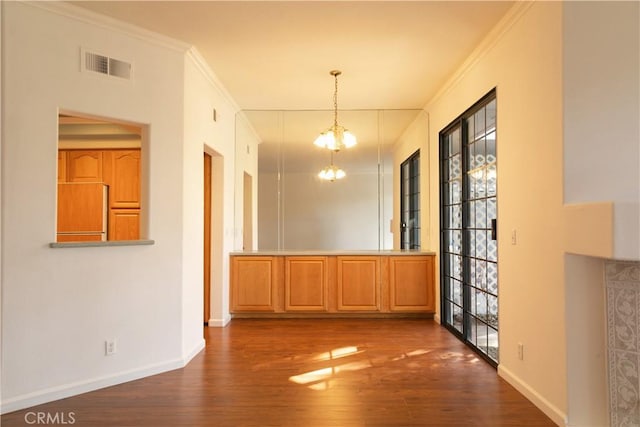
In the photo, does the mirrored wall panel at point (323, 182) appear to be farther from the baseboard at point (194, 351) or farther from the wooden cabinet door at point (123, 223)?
the baseboard at point (194, 351)

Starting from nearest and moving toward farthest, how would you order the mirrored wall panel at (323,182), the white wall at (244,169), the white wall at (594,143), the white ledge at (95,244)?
1. the white wall at (594,143)
2. the white ledge at (95,244)
3. the white wall at (244,169)
4. the mirrored wall panel at (323,182)

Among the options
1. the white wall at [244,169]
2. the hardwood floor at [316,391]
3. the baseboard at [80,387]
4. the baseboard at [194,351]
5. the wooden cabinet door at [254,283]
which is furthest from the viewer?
the white wall at [244,169]

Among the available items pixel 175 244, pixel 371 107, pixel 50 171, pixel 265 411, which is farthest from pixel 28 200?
pixel 371 107

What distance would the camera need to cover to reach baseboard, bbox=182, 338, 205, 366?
366cm

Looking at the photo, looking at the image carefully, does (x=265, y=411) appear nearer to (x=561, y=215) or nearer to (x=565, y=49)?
(x=561, y=215)

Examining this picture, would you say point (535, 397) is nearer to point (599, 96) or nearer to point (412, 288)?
point (599, 96)

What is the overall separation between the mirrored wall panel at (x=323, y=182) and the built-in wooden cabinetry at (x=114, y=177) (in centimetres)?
166

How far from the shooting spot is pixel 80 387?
9.92ft

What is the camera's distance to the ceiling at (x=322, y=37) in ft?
10.1

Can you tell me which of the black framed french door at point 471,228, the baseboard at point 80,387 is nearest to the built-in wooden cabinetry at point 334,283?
the black framed french door at point 471,228

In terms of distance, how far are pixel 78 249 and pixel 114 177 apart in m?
3.03

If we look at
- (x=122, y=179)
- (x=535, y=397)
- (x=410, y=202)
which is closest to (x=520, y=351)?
(x=535, y=397)

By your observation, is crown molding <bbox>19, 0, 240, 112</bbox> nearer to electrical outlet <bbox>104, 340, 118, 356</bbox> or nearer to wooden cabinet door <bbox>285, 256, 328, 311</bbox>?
electrical outlet <bbox>104, 340, 118, 356</bbox>

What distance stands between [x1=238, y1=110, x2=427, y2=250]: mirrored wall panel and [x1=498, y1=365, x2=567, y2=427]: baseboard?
2.75 m
